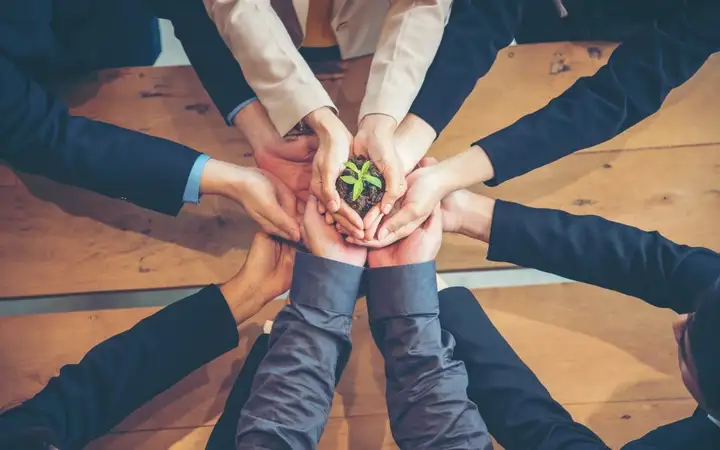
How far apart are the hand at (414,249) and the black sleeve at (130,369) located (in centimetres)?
29

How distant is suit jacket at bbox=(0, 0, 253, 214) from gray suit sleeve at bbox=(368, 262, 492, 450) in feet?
1.40

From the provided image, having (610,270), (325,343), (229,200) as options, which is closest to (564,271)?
(610,270)

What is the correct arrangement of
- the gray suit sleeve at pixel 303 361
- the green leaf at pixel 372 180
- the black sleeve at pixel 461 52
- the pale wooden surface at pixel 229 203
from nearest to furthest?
1. the gray suit sleeve at pixel 303 361
2. the green leaf at pixel 372 180
3. the black sleeve at pixel 461 52
4. the pale wooden surface at pixel 229 203

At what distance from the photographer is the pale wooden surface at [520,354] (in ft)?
4.01

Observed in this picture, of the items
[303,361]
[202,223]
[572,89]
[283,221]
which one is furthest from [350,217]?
[572,89]

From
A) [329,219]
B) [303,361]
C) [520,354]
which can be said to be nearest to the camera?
[303,361]

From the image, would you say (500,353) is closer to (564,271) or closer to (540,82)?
(564,271)

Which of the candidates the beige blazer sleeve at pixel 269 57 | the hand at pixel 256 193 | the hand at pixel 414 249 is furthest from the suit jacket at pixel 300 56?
the hand at pixel 414 249

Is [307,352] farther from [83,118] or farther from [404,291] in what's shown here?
[83,118]

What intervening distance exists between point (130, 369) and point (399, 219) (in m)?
0.53

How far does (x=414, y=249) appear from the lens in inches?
46.6

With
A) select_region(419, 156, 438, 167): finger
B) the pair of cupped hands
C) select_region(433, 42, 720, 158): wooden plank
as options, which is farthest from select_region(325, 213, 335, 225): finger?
select_region(433, 42, 720, 158): wooden plank

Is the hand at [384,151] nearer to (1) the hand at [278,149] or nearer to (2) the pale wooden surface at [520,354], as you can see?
(1) the hand at [278,149]

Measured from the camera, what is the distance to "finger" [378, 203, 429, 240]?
1.14 metres
